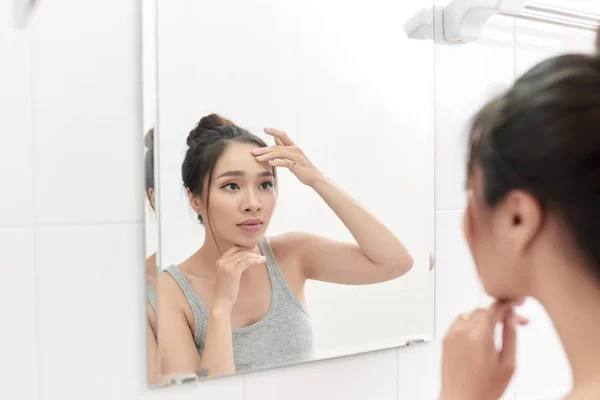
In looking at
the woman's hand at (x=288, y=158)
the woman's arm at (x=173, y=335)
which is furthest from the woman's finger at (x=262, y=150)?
the woman's arm at (x=173, y=335)

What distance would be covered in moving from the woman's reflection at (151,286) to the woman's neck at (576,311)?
0.48 metres

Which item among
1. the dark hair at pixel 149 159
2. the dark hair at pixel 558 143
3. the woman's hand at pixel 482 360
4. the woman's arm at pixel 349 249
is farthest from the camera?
the woman's arm at pixel 349 249

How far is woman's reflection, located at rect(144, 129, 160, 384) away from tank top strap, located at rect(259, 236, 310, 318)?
0.16m

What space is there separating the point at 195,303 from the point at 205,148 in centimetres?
21

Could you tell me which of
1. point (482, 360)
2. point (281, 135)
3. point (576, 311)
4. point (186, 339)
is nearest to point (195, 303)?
point (186, 339)

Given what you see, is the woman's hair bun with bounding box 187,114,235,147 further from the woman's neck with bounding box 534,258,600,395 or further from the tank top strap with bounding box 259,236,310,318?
the woman's neck with bounding box 534,258,600,395

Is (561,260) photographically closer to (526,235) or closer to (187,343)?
(526,235)

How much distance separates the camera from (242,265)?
2.59ft

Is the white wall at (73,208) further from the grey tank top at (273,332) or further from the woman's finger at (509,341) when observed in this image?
the woman's finger at (509,341)

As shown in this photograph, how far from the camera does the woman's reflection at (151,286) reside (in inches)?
28.7

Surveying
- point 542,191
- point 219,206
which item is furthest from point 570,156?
point 219,206

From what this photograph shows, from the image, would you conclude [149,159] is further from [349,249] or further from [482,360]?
[482,360]

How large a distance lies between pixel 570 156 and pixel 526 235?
79 mm

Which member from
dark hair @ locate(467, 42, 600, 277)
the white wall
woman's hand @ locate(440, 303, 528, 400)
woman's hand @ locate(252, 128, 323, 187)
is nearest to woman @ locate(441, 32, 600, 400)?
dark hair @ locate(467, 42, 600, 277)
